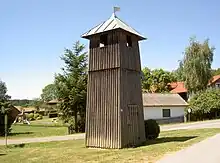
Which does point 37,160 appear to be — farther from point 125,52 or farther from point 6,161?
point 125,52

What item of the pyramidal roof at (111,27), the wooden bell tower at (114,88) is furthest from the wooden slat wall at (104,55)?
the pyramidal roof at (111,27)

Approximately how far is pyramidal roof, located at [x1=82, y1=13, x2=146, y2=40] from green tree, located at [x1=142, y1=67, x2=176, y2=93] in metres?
52.9

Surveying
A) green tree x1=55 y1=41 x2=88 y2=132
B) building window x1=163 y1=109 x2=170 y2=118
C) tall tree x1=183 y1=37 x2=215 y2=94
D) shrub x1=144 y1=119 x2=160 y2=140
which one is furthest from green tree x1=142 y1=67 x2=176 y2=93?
shrub x1=144 y1=119 x2=160 y2=140

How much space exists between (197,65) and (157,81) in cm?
2050

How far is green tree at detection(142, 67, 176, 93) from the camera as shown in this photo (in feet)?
233

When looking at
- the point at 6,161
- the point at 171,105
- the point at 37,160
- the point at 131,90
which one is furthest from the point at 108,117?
the point at 171,105

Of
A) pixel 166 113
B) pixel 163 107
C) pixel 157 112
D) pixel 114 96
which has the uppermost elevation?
pixel 114 96

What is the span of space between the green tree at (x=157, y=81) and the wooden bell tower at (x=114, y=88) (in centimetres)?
5349

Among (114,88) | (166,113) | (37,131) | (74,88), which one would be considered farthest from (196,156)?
Result: (166,113)

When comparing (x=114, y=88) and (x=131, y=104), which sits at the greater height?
(x=114, y=88)

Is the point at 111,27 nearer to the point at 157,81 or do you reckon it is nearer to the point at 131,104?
the point at 131,104

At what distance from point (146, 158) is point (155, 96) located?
34539 millimetres

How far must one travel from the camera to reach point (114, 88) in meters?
16.4

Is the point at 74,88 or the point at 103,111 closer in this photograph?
the point at 103,111
